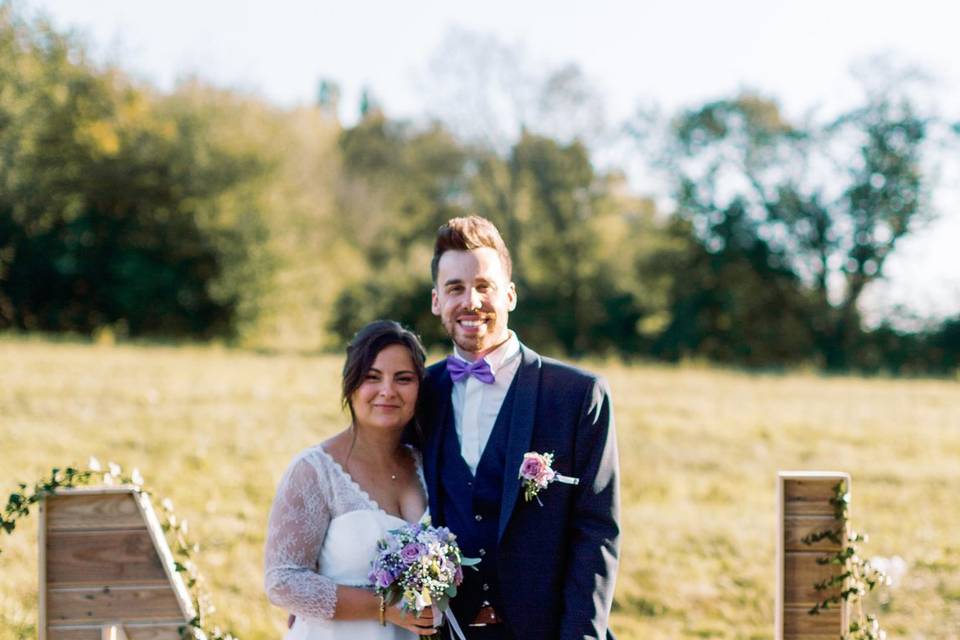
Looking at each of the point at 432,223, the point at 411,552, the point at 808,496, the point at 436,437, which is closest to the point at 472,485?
the point at 436,437

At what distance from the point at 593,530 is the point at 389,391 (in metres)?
0.87

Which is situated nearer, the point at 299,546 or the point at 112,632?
the point at 299,546

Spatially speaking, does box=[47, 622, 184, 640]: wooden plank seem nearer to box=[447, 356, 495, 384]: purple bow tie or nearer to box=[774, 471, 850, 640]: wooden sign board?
box=[447, 356, 495, 384]: purple bow tie

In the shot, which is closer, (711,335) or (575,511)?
(575,511)

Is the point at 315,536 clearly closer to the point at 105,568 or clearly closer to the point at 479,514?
the point at 479,514

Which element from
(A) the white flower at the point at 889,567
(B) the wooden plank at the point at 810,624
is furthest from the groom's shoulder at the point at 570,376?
(A) the white flower at the point at 889,567

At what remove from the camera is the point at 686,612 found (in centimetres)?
686

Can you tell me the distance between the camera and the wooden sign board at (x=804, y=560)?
3922mm

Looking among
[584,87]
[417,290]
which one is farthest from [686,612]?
[584,87]

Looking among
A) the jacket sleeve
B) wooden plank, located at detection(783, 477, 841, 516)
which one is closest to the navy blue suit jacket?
the jacket sleeve

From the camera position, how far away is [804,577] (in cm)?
397

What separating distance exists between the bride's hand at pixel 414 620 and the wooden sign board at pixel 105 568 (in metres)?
0.83

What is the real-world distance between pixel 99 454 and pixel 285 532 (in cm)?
672

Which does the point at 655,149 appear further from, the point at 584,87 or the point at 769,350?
the point at 769,350
